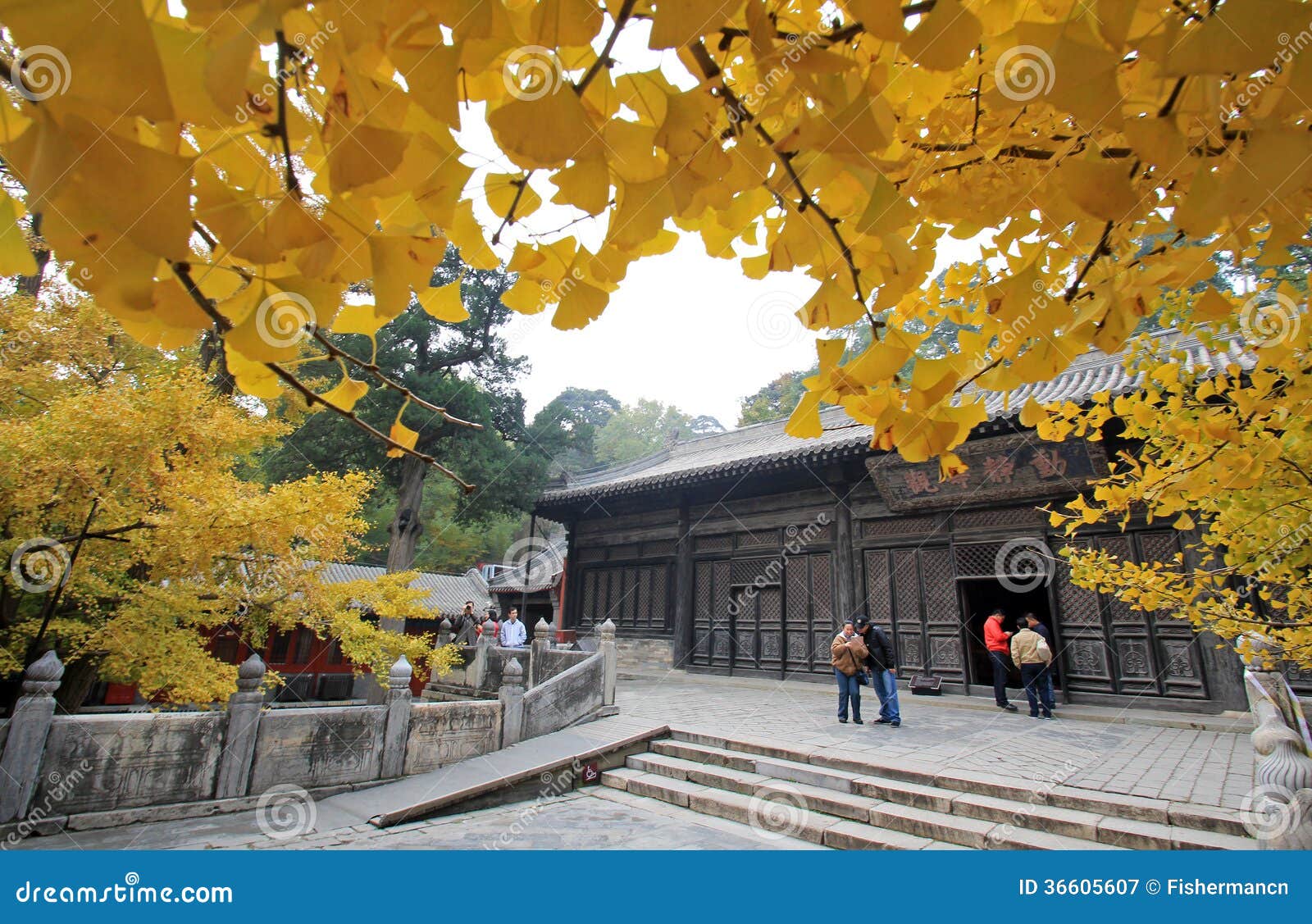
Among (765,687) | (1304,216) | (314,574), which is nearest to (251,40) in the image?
(1304,216)

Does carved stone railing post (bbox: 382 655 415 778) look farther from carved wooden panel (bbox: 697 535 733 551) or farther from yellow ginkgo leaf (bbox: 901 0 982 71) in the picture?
yellow ginkgo leaf (bbox: 901 0 982 71)

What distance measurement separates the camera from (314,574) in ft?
18.7

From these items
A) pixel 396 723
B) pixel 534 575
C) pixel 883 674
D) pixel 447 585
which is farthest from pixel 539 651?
pixel 447 585

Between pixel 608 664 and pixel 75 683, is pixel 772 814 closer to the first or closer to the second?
pixel 608 664

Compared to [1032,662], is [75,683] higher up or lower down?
lower down

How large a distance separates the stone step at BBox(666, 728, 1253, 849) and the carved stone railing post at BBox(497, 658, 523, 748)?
1.82 metres

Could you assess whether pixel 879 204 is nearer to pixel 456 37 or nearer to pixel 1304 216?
pixel 456 37

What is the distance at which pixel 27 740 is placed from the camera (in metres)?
4.48
